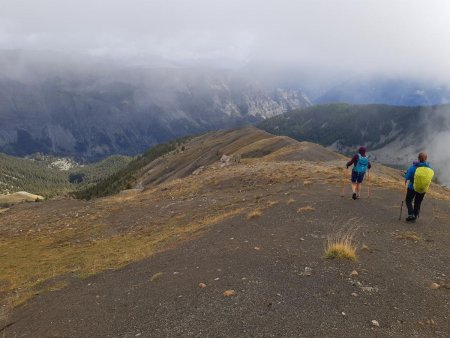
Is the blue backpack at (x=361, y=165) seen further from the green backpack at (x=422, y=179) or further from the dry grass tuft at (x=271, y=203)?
the green backpack at (x=422, y=179)

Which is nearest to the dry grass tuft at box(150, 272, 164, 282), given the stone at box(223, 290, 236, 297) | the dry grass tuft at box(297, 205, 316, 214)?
the stone at box(223, 290, 236, 297)

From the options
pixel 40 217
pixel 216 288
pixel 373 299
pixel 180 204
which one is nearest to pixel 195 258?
pixel 216 288

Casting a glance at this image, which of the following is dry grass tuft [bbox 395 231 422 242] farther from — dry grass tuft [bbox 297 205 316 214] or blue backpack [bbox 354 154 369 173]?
blue backpack [bbox 354 154 369 173]

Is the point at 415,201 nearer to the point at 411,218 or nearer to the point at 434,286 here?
the point at 411,218

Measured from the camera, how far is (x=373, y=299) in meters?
11.4

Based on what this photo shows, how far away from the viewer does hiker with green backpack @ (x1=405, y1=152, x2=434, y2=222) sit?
19062 mm

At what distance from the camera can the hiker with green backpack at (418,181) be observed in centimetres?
1906

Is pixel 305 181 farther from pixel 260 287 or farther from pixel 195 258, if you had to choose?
pixel 260 287

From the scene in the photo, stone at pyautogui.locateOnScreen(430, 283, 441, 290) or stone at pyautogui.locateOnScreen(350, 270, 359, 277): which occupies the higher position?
stone at pyautogui.locateOnScreen(430, 283, 441, 290)

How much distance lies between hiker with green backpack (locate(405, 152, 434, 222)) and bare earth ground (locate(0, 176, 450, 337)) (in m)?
0.87

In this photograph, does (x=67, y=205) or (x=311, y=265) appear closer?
(x=311, y=265)

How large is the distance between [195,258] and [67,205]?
35.6 m

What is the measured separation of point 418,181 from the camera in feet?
63.2

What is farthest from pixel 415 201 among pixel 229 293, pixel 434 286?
pixel 229 293
